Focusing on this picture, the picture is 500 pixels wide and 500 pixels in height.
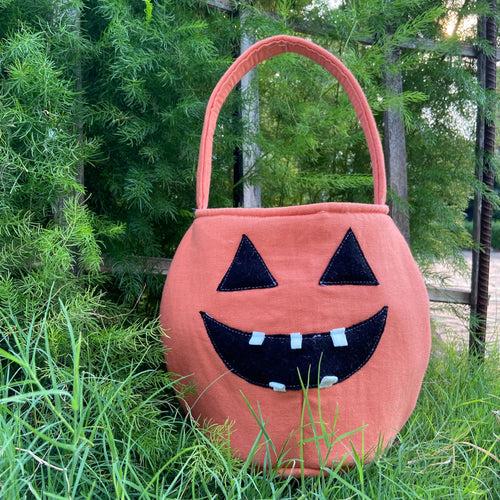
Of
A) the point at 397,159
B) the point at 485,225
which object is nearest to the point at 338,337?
the point at 397,159

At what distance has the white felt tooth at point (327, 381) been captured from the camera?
0.92 meters

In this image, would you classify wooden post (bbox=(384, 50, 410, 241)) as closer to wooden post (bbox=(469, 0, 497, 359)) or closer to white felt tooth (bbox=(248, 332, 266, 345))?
wooden post (bbox=(469, 0, 497, 359))

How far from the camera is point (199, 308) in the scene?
38.2 inches

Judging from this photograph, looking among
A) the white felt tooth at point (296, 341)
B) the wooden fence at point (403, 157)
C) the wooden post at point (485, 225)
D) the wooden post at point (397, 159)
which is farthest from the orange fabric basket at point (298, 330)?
the wooden post at point (485, 225)

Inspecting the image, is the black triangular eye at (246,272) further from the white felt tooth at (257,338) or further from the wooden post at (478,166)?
the wooden post at (478,166)

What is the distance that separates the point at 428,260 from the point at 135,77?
1.09 metres

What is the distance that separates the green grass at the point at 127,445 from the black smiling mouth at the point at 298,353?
12cm

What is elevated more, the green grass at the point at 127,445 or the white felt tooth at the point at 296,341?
the white felt tooth at the point at 296,341

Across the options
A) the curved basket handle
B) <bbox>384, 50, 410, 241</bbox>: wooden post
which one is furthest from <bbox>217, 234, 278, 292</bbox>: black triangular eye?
<bbox>384, 50, 410, 241</bbox>: wooden post

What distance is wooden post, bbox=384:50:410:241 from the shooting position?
1.52 metres

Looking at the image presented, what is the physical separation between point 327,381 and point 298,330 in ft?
0.32

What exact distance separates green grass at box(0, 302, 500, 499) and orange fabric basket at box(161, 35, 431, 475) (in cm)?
6

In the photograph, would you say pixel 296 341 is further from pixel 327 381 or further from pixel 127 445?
pixel 127 445

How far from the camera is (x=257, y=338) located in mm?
935
